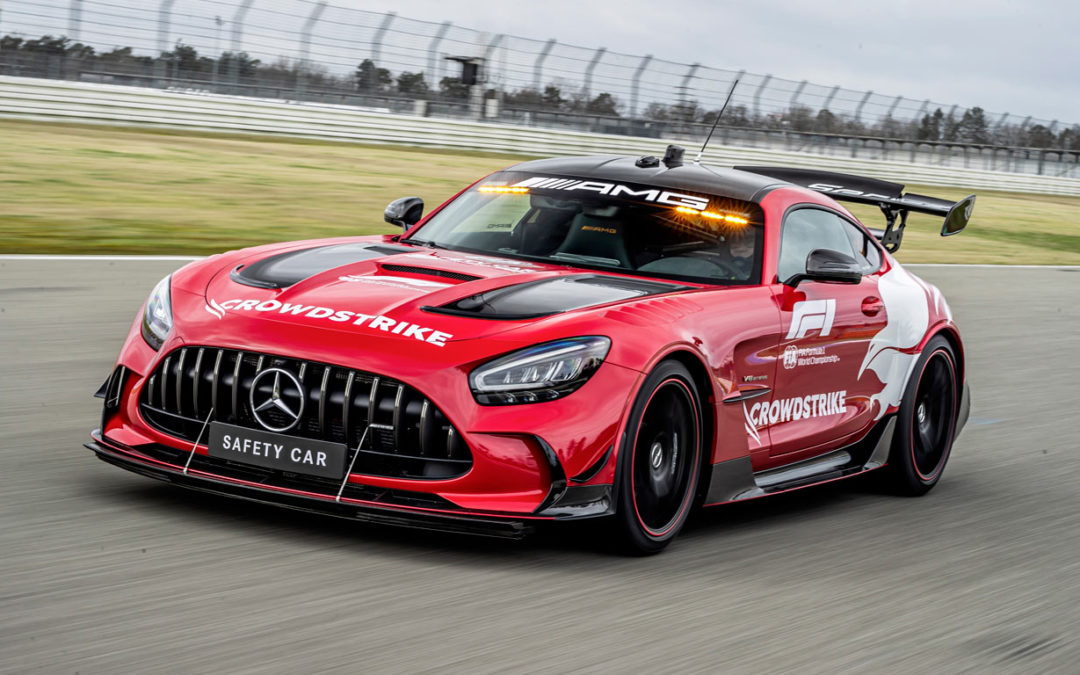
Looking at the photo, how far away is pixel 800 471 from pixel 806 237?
1.03m

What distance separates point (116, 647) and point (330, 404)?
1124mm

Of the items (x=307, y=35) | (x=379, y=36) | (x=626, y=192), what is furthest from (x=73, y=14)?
(x=626, y=192)

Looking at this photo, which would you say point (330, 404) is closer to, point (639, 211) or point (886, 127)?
point (639, 211)

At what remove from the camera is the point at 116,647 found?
3422mm

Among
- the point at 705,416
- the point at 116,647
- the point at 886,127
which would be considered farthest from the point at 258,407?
the point at 886,127

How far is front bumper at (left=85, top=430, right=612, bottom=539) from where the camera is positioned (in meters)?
4.31

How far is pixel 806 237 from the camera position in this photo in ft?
20.0

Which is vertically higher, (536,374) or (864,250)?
(864,250)

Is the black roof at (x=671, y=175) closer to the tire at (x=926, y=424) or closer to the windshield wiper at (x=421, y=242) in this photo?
the windshield wiper at (x=421, y=242)

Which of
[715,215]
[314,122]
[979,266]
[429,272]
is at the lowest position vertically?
[979,266]

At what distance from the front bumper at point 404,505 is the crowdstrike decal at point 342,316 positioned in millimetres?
480

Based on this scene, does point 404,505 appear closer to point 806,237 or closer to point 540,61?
point 806,237

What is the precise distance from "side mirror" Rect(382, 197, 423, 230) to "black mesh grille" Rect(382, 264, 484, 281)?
1280 millimetres

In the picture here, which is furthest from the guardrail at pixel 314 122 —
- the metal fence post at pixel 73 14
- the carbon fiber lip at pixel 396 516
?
the carbon fiber lip at pixel 396 516
